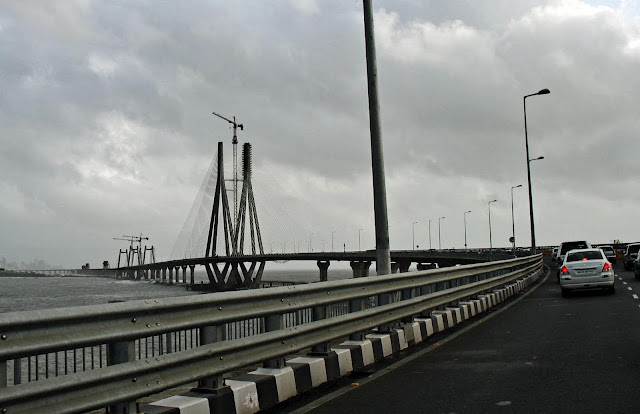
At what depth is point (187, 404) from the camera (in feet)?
16.6

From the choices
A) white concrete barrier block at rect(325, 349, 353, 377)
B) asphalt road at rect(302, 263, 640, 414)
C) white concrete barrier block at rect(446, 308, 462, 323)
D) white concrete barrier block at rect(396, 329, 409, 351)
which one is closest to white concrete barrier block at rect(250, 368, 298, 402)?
asphalt road at rect(302, 263, 640, 414)

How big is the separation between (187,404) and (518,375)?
4.26m

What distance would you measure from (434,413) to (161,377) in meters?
2.49

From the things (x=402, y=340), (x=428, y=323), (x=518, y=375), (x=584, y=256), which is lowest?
(x=518, y=375)

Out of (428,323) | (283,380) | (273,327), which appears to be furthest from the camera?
(428,323)

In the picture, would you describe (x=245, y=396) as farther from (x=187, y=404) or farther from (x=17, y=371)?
(x=17, y=371)

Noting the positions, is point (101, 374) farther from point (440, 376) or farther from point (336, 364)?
point (440, 376)

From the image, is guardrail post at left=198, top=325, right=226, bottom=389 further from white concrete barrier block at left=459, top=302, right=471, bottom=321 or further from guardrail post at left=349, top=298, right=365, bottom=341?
white concrete barrier block at left=459, top=302, right=471, bottom=321

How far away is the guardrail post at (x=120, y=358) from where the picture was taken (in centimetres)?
462

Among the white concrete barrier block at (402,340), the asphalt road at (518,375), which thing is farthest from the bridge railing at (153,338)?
the white concrete barrier block at (402,340)

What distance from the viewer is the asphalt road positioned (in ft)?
20.5

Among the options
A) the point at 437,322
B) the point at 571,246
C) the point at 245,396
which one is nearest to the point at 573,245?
the point at 571,246

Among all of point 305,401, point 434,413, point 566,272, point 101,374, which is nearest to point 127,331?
point 101,374

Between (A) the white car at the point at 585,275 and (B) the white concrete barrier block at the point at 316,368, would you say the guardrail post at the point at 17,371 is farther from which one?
(A) the white car at the point at 585,275
